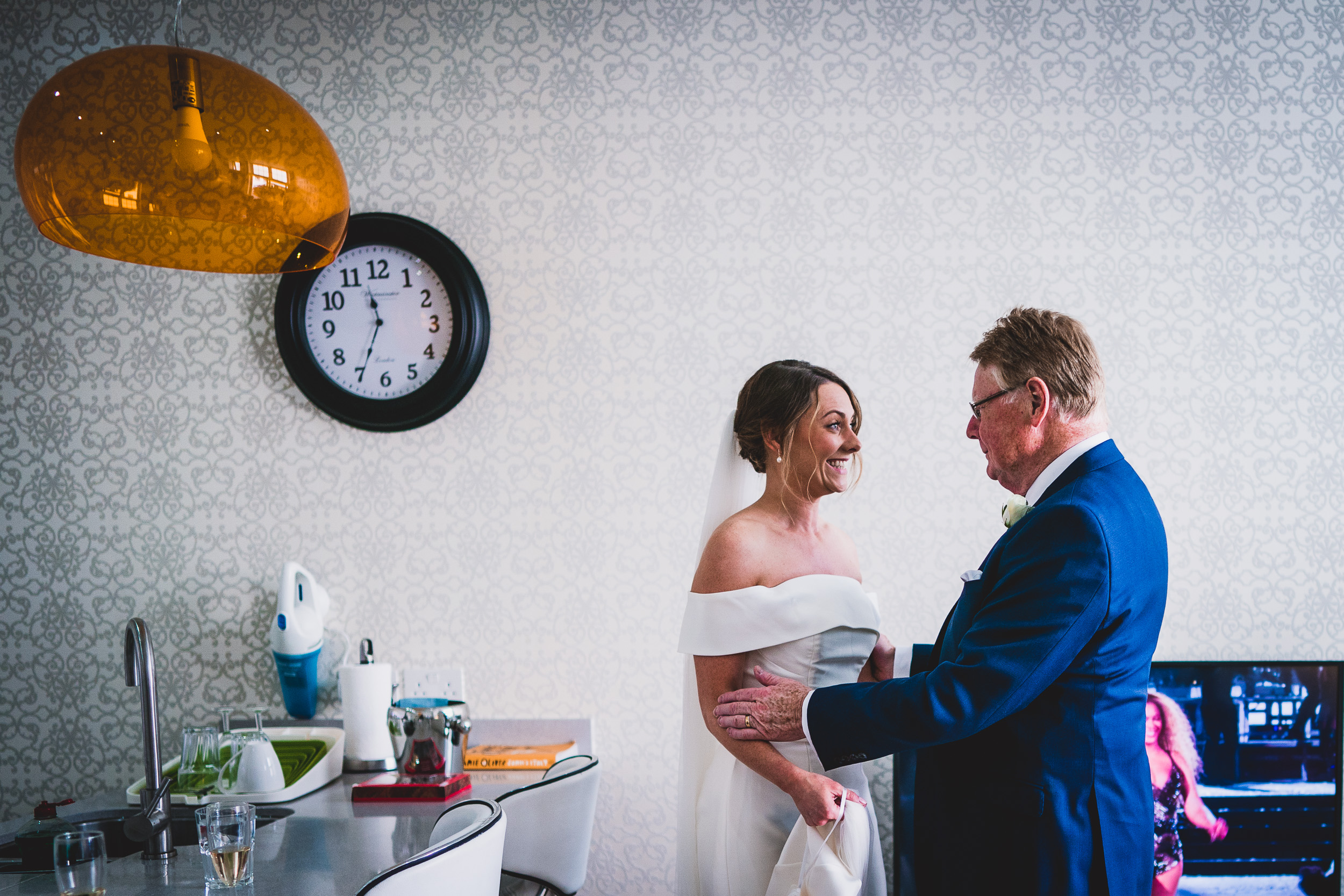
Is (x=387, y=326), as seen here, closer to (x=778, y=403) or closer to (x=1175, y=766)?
(x=778, y=403)

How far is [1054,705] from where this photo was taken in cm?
151

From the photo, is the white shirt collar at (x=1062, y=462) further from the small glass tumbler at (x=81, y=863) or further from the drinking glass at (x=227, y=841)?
the small glass tumbler at (x=81, y=863)

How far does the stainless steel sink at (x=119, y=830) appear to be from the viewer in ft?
5.13

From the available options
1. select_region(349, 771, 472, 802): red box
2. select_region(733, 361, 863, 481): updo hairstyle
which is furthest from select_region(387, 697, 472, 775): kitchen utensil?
select_region(733, 361, 863, 481): updo hairstyle

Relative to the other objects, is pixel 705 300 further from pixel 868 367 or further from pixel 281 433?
pixel 281 433

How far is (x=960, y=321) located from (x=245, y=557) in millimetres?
2256

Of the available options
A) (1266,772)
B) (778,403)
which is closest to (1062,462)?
(778,403)

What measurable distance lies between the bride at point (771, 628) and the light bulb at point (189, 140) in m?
1.16

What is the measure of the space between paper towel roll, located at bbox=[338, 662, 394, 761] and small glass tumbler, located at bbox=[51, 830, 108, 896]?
2.83 feet

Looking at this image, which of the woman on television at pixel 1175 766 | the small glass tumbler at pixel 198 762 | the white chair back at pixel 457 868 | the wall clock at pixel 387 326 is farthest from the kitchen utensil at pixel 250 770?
the woman on television at pixel 1175 766

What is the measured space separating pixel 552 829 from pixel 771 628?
63 cm

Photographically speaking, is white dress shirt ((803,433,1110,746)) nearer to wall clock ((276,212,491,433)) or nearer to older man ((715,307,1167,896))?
older man ((715,307,1167,896))

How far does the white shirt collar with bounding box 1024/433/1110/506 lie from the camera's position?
5.25 feet

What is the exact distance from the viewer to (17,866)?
156 cm
